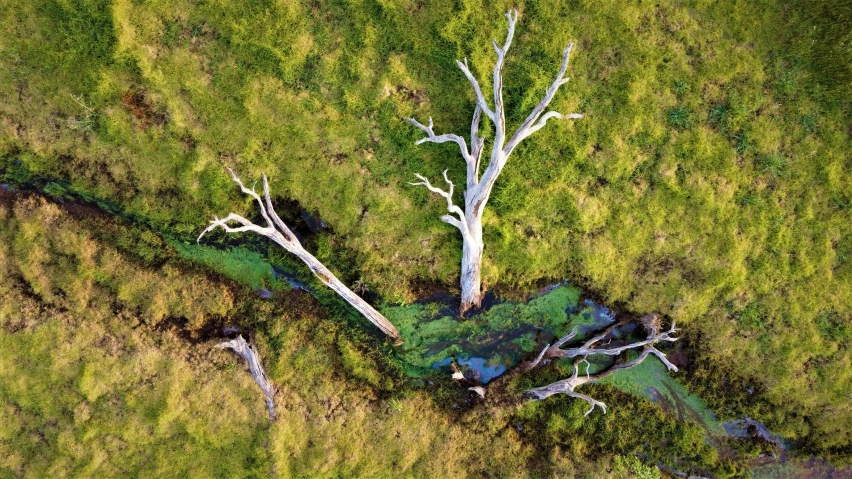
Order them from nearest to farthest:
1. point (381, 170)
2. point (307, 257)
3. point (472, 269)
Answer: point (307, 257) < point (472, 269) < point (381, 170)

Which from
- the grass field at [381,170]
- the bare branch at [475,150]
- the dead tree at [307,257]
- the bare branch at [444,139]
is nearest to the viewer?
the bare branch at [444,139]

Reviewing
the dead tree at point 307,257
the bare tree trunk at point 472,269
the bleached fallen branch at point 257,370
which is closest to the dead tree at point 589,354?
the bare tree trunk at point 472,269

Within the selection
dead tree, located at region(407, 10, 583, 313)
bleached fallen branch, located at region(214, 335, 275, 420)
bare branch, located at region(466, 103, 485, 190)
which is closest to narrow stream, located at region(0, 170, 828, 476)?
dead tree, located at region(407, 10, 583, 313)

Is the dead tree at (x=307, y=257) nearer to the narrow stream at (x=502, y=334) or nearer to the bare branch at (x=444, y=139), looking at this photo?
the narrow stream at (x=502, y=334)

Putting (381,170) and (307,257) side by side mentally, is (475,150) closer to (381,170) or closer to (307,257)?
(381,170)

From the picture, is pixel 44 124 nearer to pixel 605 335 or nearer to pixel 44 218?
pixel 44 218

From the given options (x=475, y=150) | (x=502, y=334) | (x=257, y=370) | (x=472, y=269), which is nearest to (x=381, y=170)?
(x=475, y=150)
